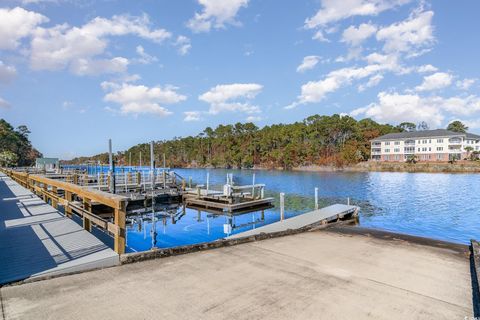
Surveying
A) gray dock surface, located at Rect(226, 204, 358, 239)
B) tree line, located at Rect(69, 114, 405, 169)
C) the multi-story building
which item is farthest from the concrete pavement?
the multi-story building

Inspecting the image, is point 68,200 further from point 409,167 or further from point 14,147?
point 14,147

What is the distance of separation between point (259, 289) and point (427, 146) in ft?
260

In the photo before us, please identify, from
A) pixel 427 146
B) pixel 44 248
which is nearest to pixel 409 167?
pixel 427 146

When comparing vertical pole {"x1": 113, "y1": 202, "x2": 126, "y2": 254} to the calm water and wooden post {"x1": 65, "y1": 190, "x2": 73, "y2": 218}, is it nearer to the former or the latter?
the calm water

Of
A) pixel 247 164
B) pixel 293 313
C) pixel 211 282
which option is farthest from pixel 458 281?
pixel 247 164

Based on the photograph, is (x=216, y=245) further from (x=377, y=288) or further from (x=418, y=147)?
(x=418, y=147)

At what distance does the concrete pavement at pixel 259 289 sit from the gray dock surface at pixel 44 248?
22.0 inches

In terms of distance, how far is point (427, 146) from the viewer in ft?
230

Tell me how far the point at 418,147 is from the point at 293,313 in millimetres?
79974

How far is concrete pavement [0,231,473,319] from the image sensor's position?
358cm

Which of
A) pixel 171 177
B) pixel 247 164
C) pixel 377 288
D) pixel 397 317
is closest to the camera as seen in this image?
pixel 397 317

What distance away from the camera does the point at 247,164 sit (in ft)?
317

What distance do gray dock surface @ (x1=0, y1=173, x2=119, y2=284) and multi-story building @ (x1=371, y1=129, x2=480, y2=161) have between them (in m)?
77.7

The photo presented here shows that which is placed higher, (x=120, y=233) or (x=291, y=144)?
(x=291, y=144)
